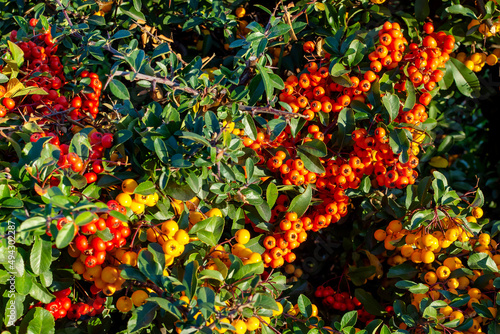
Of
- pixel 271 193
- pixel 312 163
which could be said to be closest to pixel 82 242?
pixel 271 193

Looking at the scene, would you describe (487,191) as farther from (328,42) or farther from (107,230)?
(107,230)

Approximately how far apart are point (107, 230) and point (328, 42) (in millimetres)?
1456

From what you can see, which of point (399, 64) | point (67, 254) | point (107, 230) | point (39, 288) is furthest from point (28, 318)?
point (399, 64)

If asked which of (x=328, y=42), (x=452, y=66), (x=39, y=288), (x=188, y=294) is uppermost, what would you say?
(x=328, y=42)

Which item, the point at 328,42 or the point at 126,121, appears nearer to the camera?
the point at 126,121

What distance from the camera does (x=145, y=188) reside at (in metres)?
1.64

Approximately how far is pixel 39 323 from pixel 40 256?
368 millimetres

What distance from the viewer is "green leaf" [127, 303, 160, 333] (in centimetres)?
144

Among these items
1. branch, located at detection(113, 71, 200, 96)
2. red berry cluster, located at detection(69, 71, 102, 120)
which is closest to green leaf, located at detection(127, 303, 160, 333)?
branch, located at detection(113, 71, 200, 96)

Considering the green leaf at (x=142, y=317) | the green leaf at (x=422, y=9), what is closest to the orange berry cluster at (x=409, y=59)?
the green leaf at (x=422, y=9)

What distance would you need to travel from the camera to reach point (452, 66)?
102 inches

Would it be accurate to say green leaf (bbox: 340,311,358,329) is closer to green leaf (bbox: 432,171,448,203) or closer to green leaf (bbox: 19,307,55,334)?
green leaf (bbox: 432,171,448,203)

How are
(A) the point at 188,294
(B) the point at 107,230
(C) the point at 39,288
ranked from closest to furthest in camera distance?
(A) the point at 188,294
(B) the point at 107,230
(C) the point at 39,288

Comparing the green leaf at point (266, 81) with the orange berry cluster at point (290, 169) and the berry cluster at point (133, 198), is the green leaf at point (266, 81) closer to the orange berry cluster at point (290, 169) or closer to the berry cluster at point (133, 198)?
the orange berry cluster at point (290, 169)
